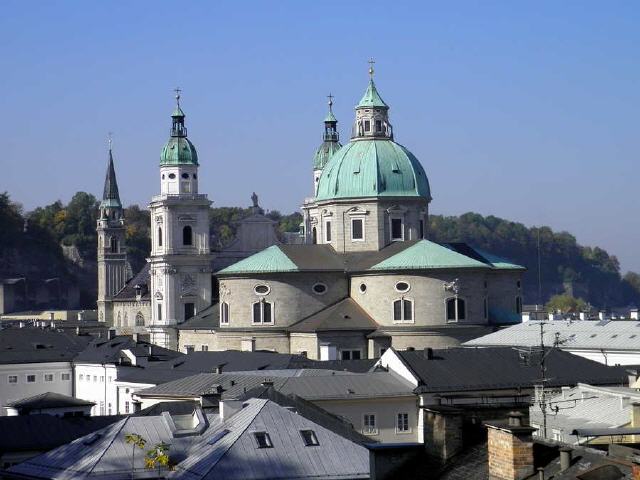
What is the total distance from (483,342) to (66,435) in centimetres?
3883

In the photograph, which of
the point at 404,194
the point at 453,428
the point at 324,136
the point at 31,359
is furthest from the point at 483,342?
the point at 453,428

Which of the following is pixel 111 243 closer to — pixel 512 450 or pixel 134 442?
pixel 134 442

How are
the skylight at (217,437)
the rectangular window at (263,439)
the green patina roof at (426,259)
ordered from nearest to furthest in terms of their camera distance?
the rectangular window at (263,439)
the skylight at (217,437)
the green patina roof at (426,259)

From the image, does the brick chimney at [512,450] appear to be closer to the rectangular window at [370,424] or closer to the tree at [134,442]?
the tree at [134,442]

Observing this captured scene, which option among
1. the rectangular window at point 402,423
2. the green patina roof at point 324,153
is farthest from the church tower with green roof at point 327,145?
the rectangular window at point 402,423

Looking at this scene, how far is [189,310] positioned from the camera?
11769cm

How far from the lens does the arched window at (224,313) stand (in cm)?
9938

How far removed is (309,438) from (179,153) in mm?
83977

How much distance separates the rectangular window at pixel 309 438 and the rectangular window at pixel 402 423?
24.4 metres

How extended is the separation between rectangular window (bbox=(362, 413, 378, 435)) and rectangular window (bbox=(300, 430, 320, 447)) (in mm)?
23477

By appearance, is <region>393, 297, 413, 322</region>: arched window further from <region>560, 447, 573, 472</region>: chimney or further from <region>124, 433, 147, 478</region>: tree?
<region>560, 447, 573, 472</region>: chimney

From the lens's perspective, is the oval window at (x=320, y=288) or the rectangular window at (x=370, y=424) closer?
the rectangular window at (x=370, y=424)

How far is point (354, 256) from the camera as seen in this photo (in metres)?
100

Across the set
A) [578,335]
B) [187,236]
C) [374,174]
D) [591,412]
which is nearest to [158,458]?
[591,412]
